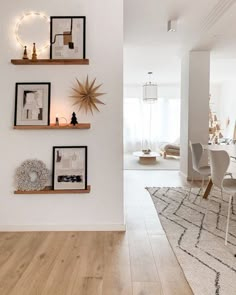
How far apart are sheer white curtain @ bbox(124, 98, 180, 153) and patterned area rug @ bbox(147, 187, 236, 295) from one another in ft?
21.4

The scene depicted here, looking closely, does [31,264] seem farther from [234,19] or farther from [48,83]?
[234,19]

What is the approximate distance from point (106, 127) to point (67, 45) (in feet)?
2.94

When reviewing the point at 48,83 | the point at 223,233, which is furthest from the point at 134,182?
the point at 48,83

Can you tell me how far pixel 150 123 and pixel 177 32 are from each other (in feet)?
20.4

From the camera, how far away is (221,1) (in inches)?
136

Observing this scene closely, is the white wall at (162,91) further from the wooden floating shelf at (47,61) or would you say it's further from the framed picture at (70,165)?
the framed picture at (70,165)

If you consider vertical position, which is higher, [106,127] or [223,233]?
[106,127]

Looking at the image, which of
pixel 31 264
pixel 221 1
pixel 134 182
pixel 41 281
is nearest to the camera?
pixel 41 281

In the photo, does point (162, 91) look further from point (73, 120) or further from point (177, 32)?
point (73, 120)

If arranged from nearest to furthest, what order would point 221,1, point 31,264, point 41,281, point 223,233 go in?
1. point 41,281
2. point 31,264
3. point 223,233
4. point 221,1

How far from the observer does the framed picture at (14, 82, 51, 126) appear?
2.81 m

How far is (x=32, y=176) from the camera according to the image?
9.21 ft

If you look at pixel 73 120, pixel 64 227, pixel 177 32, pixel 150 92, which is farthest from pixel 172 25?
pixel 150 92

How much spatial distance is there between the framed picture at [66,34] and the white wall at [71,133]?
61 mm
